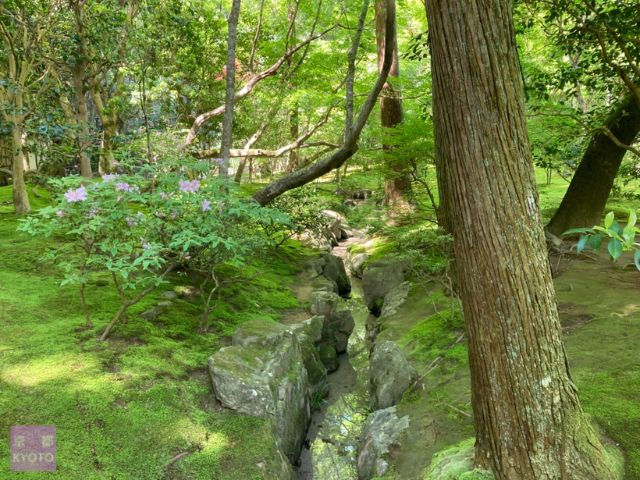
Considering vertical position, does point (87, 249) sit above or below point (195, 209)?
below

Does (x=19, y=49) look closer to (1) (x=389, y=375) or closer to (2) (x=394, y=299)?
(2) (x=394, y=299)

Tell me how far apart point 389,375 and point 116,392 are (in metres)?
2.56

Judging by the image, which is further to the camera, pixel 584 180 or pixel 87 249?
pixel 584 180

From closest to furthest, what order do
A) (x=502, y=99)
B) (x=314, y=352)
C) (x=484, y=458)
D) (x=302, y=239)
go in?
1. (x=502, y=99)
2. (x=484, y=458)
3. (x=314, y=352)
4. (x=302, y=239)

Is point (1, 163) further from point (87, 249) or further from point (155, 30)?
point (87, 249)

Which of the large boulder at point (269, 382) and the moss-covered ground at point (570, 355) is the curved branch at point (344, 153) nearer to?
the moss-covered ground at point (570, 355)

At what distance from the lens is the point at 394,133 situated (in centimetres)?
706

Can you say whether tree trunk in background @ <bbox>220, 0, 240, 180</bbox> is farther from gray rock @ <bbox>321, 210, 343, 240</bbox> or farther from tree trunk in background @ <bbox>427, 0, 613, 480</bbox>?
gray rock @ <bbox>321, 210, 343, 240</bbox>

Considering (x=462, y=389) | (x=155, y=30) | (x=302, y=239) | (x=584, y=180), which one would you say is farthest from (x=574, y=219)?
(x=155, y=30)

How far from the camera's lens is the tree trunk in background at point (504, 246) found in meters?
2.03

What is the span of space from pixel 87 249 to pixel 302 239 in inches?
277

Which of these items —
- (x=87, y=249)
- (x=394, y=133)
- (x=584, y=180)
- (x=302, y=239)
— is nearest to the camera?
(x=87, y=249)

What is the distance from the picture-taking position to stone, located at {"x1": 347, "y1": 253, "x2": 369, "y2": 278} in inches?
384

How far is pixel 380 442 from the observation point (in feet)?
11.8
